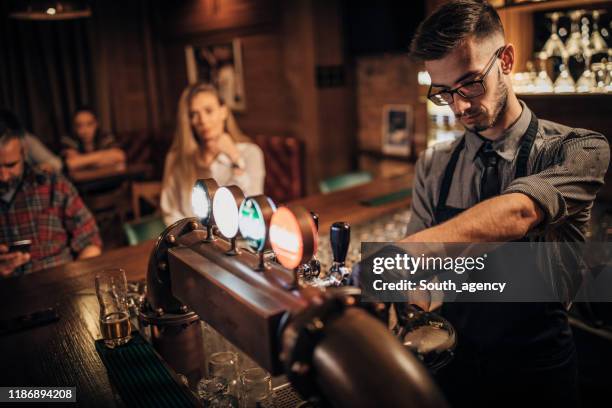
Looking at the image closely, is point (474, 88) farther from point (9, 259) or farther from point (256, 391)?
point (9, 259)

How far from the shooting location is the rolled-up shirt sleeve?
1275 mm

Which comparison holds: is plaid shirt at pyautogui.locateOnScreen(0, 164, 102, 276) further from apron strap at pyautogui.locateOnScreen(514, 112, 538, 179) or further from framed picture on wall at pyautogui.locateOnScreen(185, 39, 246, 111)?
framed picture on wall at pyautogui.locateOnScreen(185, 39, 246, 111)

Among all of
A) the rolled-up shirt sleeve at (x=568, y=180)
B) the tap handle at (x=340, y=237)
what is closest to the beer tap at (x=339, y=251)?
the tap handle at (x=340, y=237)

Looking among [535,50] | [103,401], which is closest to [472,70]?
[103,401]

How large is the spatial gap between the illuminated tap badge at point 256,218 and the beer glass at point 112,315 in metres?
0.65

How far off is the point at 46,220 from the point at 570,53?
2970mm

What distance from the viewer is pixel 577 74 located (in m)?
2.85

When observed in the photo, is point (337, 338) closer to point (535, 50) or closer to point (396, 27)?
point (535, 50)

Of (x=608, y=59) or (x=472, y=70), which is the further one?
(x=608, y=59)

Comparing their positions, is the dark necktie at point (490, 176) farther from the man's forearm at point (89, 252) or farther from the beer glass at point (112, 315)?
the man's forearm at point (89, 252)

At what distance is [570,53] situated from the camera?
2957mm

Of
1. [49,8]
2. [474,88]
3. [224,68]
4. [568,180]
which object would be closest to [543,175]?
[568,180]

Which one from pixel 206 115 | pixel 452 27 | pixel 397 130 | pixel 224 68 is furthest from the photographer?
pixel 224 68

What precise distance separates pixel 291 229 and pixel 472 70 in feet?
2.65
